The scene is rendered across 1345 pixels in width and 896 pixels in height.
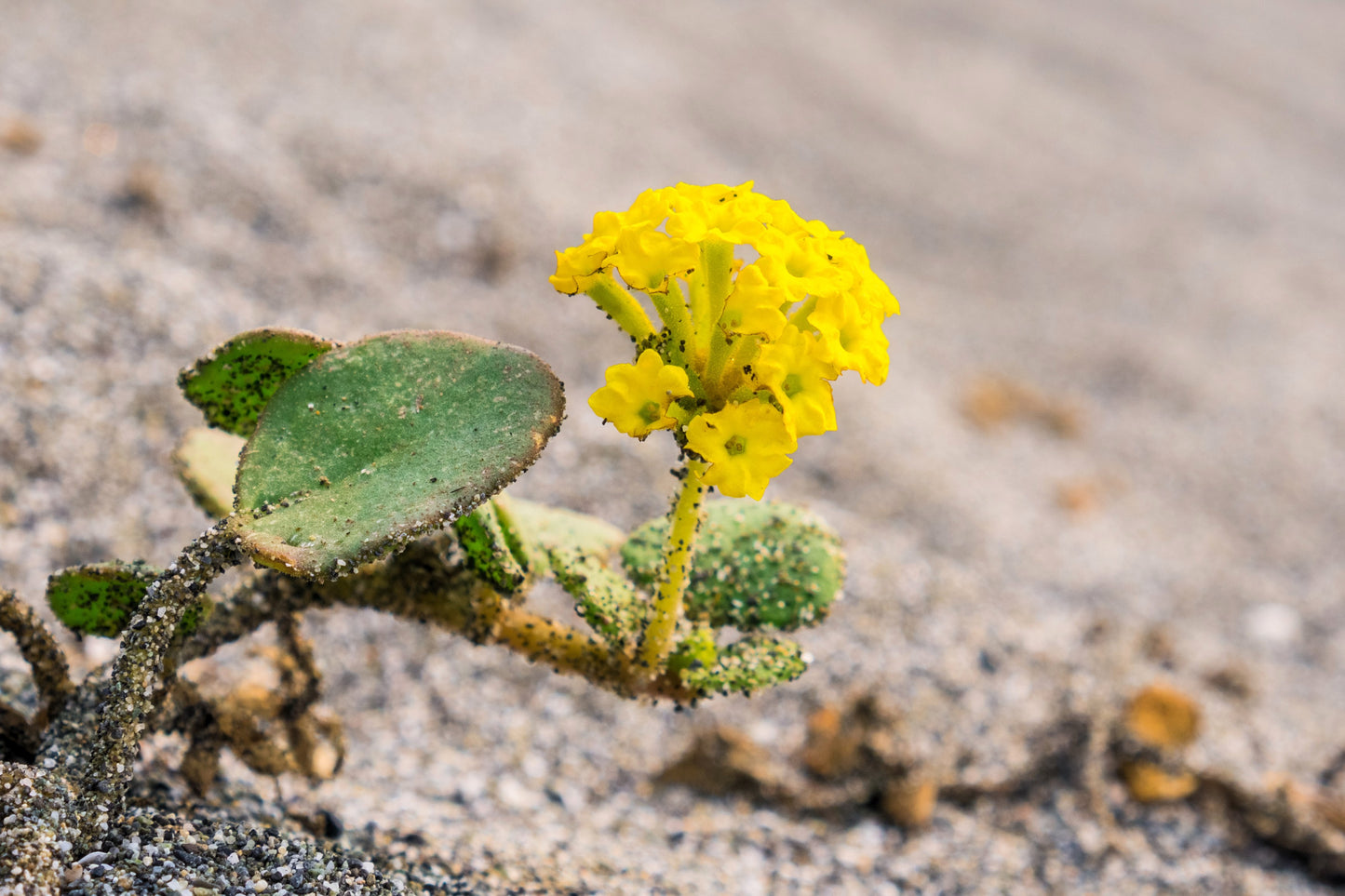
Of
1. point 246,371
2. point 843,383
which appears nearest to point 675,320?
point 246,371

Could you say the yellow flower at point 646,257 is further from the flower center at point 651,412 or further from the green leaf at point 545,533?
the green leaf at point 545,533

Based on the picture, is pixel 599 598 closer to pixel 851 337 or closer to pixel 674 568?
pixel 674 568

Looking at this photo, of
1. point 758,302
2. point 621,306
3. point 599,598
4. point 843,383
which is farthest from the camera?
point 843,383

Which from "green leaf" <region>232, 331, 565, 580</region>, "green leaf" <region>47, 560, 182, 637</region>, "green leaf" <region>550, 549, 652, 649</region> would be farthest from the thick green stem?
"green leaf" <region>550, 549, 652, 649</region>

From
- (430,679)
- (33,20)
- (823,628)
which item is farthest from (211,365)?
(33,20)

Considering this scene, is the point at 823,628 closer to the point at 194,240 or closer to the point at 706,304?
the point at 706,304

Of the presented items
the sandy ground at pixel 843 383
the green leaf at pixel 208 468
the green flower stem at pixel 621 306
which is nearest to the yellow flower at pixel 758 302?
the green flower stem at pixel 621 306
